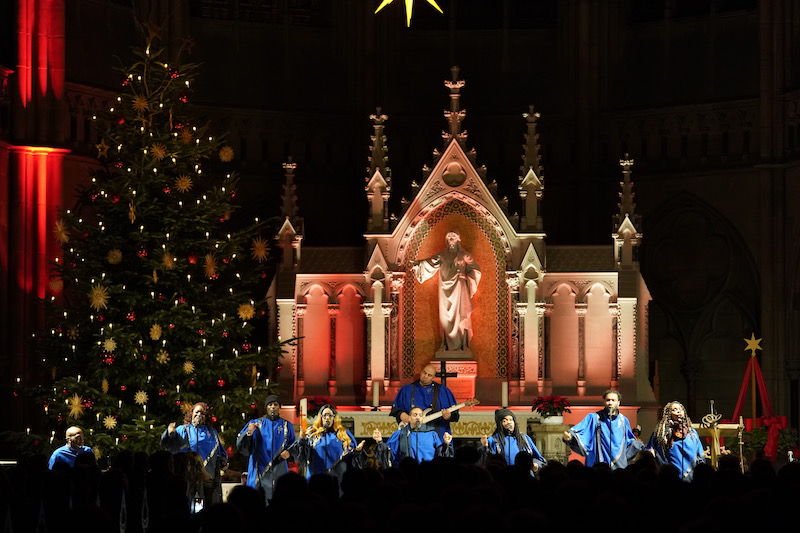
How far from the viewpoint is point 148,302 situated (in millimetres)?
23109

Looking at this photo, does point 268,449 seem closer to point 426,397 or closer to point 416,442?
point 416,442

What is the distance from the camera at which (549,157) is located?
32531mm

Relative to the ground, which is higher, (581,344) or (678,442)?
(581,344)

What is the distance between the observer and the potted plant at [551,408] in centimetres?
2505

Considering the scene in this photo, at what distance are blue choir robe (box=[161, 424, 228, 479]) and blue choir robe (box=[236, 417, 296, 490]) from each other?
0.28 m

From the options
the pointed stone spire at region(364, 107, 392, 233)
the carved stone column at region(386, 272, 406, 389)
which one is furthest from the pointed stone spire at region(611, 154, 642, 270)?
the pointed stone spire at region(364, 107, 392, 233)

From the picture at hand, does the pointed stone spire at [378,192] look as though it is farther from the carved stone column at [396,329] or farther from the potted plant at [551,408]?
the potted plant at [551,408]

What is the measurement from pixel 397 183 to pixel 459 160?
19.6 ft

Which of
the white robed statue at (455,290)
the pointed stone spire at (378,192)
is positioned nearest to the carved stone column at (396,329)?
the white robed statue at (455,290)

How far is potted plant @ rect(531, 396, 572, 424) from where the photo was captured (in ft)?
82.2

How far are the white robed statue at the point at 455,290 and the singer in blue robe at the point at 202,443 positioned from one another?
21.9 ft

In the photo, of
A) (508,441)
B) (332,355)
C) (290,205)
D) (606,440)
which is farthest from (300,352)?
(606,440)

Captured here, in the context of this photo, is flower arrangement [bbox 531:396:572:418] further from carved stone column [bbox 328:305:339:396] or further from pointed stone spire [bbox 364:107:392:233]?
pointed stone spire [bbox 364:107:392:233]

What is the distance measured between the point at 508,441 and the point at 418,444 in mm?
1327
